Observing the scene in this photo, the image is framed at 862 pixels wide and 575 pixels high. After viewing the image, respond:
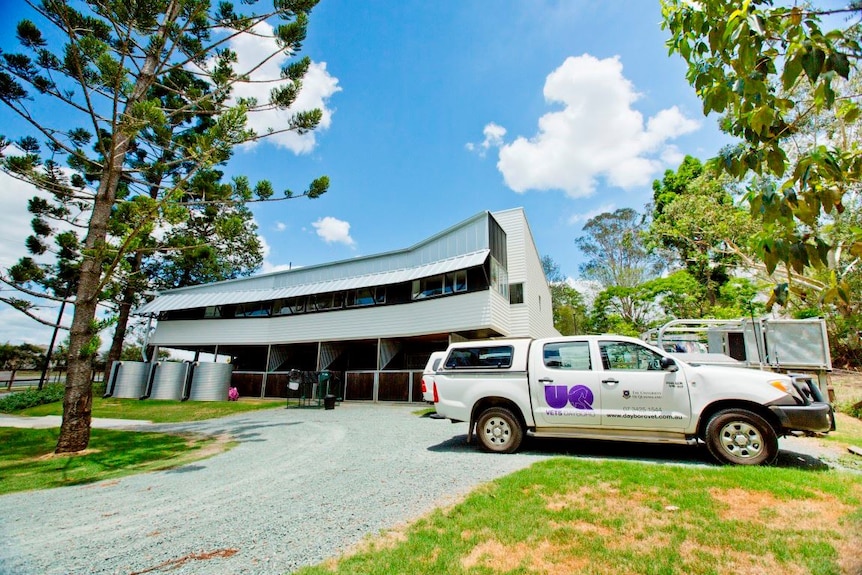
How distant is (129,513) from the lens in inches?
184

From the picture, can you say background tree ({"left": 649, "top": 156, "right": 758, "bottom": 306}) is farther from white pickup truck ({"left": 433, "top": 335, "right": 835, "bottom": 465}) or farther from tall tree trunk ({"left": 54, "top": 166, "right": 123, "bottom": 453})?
tall tree trunk ({"left": 54, "top": 166, "right": 123, "bottom": 453})

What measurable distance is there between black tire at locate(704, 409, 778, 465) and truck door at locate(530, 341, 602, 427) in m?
1.51

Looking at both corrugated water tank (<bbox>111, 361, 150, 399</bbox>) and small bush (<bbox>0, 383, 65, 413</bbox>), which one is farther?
corrugated water tank (<bbox>111, 361, 150, 399</bbox>)

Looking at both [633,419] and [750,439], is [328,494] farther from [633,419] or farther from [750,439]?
[750,439]

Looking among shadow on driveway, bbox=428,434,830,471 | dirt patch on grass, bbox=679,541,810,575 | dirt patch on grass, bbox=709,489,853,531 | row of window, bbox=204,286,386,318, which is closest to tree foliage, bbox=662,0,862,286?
dirt patch on grass, bbox=679,541,810,575

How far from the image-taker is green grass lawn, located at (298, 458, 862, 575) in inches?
114

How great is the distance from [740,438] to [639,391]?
1.33 meters

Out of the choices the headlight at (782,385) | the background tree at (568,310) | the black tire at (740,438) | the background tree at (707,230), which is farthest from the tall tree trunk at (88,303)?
the background tree at (568,310)

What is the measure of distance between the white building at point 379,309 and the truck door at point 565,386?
7.90m

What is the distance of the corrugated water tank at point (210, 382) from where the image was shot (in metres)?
20.1

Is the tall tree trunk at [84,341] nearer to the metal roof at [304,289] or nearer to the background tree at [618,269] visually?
the metal roof at [304,289]

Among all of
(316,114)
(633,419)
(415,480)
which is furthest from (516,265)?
(415,480)

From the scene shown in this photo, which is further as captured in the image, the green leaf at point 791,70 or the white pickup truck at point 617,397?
the white pickup truck at point 617,397

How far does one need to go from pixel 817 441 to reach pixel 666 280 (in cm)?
1868
